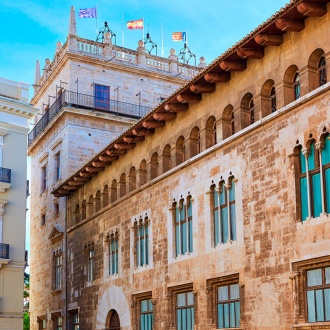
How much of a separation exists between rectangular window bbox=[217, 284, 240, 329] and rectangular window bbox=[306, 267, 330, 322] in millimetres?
3193

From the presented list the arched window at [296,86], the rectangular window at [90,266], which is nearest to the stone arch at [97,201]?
the rectangular window at [90,266]

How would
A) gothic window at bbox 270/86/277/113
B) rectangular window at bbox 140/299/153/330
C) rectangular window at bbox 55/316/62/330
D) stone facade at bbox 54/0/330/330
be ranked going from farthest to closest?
rectangular window at bbox 55/316/62/330 < rectangular window at bbox 140/299/153/330 < gothic window at bbox 270/86/277/113 < stone facade at bbox 54/0/330/330

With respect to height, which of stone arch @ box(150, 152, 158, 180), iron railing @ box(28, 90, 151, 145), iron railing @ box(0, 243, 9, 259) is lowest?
iron railing @ box(0, 243, 9, 259)

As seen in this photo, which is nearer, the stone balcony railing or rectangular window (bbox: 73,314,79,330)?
rectangular window (bbox: 73,314,79,330)

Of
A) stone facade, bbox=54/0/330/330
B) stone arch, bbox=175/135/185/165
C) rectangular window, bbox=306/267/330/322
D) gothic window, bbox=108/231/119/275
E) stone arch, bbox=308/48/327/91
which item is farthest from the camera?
gothic window, bbox=108/231/119/275

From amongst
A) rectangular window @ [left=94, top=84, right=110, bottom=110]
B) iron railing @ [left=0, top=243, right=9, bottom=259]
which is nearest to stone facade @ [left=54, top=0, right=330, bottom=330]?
iron railing @ [left=0, top=243, right=9, bottom=259]

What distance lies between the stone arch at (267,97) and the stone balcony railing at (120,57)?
66.0 feet

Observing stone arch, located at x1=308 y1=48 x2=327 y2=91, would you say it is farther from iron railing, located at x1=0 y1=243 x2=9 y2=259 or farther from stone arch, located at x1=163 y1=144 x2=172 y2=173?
iron railing, located at x1=0 y1=243 x2=9 y2=259

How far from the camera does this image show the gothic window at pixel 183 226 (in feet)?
70.6

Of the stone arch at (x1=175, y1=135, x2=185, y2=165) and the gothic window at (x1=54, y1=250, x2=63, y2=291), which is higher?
the stone arch at (x1=175, y1=135, x2=185, y2=165)

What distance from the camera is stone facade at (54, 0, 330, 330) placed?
1614cm

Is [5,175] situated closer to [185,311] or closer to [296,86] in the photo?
[185,311]

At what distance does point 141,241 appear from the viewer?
24859mm

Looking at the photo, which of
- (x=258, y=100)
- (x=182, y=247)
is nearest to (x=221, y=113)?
(x=258, y=100)
